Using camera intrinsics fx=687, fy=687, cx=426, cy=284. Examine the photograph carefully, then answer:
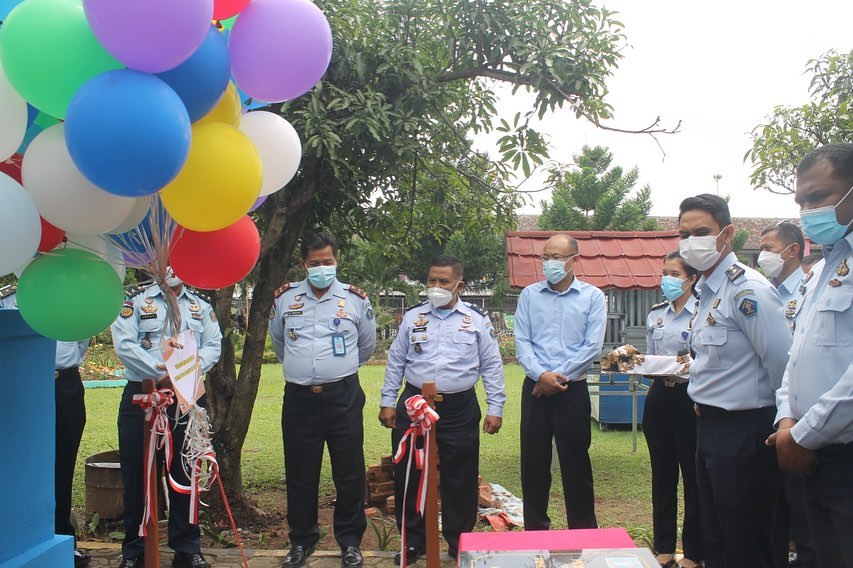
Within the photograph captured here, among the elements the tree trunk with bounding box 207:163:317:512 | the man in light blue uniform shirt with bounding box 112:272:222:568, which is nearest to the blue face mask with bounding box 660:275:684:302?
the tree trunk with bounding box 207:163:317:512

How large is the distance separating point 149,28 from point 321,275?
2.36 metres

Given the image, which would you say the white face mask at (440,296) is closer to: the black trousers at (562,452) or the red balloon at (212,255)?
the black trousers at (562,452)

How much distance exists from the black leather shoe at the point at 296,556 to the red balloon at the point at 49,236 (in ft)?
7.74

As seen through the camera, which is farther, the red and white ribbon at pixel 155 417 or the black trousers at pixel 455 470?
the black trousers at pixel 455 470

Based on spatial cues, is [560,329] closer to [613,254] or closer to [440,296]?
[440,296]

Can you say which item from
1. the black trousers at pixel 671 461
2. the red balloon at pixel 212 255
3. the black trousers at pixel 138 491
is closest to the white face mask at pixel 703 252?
the black trousers at pixel 671 461

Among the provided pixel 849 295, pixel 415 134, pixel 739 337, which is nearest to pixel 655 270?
pixel 415 134

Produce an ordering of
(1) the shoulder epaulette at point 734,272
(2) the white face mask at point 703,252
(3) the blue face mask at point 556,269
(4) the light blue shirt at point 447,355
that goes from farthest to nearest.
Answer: (3) the blue face mask at point 556,269
(4) the light blue shirt at point 447,355
(2) the white face mask at point 703,252
(1) the shoulder epaulette at point 734,272

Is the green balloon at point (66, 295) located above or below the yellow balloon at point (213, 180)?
below

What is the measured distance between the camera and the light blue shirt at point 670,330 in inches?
174

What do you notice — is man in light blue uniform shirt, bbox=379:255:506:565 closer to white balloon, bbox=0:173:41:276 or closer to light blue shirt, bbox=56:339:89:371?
light blue shirt, bbox=56:339:89:371

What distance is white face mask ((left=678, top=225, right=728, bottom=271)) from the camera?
3.09m

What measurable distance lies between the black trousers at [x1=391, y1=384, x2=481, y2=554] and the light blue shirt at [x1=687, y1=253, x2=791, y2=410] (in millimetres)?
1392

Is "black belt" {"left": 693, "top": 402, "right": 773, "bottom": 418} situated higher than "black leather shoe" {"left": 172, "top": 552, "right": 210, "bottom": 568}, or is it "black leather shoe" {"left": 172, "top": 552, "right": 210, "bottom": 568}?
"black belt" {"left": 693, "top": 402, "right": 773, "bottom": 418}
